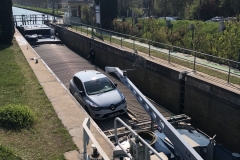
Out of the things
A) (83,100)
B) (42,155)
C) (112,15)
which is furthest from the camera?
(112,15)

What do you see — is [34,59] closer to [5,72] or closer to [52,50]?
[5,72]

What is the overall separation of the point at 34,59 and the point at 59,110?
31.6 feet

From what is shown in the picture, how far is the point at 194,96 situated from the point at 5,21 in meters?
17.4

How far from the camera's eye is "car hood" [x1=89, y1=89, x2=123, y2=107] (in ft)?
38.0

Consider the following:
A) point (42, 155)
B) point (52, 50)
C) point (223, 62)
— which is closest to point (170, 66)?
point (223, 62)

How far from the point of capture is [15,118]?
848cm

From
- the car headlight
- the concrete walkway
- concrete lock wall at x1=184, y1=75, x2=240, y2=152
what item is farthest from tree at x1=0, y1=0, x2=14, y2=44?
concrete lock wall at x1=184, y1=75, x2=240, y2=152

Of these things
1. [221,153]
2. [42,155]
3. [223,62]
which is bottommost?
[221,153]

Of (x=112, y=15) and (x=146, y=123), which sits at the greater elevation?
(x=112, y=15)

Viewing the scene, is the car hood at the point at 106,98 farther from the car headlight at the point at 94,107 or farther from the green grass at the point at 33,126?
the green grass at the point at 33,126

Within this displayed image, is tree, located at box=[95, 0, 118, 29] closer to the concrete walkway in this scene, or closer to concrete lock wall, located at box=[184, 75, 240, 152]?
the concrete walkway

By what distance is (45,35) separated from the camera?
33156 mm

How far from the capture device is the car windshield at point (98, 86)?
12.4 m

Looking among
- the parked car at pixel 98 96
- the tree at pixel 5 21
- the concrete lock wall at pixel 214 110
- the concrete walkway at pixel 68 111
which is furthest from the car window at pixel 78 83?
the tree at pixel 5 21
